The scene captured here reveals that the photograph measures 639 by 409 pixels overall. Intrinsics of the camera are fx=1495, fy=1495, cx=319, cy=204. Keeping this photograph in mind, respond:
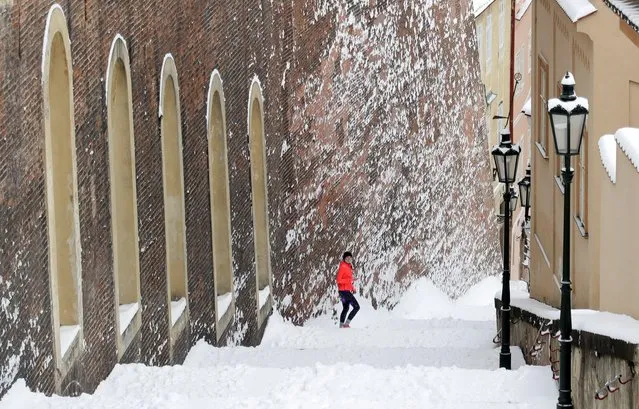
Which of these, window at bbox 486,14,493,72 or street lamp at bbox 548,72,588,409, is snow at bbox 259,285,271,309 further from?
window at bbox 486,14,493,72

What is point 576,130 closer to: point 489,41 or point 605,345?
point 605,345

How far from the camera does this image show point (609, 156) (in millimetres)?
10156

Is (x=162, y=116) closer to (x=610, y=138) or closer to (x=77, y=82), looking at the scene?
(x=77, y=82)

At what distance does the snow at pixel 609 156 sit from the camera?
9.61 meters

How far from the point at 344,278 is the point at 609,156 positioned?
10956 mm

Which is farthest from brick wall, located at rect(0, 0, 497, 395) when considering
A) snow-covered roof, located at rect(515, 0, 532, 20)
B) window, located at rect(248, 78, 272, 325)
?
snow-covered roof, located at rect(515, 0, 532, 20)

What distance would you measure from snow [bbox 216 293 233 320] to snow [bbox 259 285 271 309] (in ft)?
6.44

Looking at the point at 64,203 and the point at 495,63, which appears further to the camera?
the point at 495,63

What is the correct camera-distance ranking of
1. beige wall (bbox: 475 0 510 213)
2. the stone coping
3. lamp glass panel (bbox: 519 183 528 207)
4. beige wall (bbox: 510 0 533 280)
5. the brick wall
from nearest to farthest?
the stone coping
the brick wall
lamp glass panel (bbox: 519 183 528 207)
beige wall (bbox: 475 0 510 213)
beige wall (bbox: 510 0 533 280)

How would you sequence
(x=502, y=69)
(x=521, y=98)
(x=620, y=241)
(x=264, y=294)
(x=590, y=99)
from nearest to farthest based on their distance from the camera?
(x=620, y=241) < (x=590, y=99) < (x=264, y=294) < (x=502, y=69) < (x=521, y=98)

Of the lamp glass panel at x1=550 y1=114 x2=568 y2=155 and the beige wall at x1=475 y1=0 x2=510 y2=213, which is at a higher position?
the beige wall at x1=475 y1=0 x2=510 y2=213

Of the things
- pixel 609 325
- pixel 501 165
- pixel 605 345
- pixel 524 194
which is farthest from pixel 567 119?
pixel 524 194

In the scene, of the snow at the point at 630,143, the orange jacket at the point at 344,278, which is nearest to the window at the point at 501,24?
the orange jacket at the point at 344,278

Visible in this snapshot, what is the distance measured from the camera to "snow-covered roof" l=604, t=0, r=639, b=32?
11.4 m
